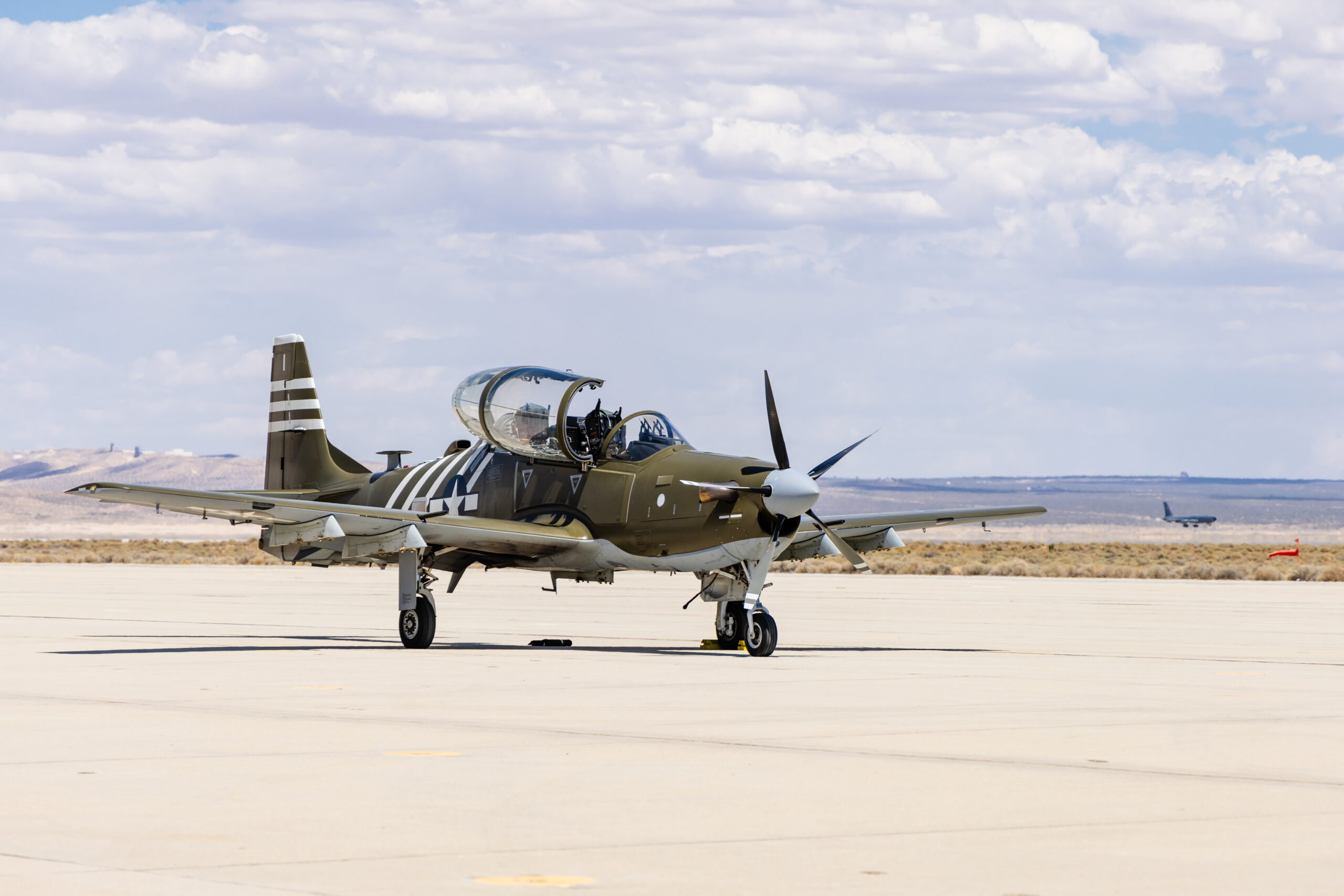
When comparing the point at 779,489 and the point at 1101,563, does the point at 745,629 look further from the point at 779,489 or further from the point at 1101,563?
the point at 1101,563

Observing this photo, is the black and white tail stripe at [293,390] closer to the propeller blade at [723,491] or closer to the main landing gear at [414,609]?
the main landing gear at [414,609]

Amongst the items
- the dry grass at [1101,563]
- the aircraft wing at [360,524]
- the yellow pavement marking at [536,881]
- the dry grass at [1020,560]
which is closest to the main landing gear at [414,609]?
the aircraft wing at [360,524]

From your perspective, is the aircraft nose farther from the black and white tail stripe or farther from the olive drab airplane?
the black and white tail stripe

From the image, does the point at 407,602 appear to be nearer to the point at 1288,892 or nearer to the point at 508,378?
the point at 508,378

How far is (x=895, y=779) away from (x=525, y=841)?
2984 mm

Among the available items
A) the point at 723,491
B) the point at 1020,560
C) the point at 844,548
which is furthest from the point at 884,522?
the point at 1020,560

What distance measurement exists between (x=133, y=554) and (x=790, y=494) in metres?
67.6

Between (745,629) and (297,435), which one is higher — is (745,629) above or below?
below

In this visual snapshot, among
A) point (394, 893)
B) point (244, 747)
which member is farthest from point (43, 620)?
point (394, 893)

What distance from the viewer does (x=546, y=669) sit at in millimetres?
19531

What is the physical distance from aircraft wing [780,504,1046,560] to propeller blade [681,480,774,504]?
2657 mm

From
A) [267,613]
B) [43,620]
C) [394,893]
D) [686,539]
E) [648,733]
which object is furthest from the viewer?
[267,613]

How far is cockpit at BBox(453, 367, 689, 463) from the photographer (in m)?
23.9

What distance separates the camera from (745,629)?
914 inches
